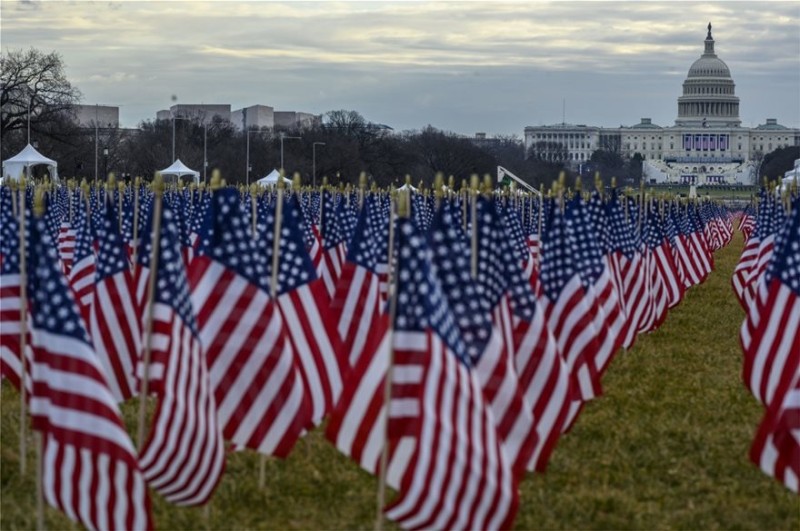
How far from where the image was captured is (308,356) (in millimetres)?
10641

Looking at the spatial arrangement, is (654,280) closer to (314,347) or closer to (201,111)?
(314,347)

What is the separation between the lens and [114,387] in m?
11.5

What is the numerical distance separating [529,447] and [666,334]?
12.8 m

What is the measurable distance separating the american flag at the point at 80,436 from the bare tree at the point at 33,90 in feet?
229

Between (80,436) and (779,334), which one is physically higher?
(779,334)

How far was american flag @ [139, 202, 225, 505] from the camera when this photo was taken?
29.5 feet

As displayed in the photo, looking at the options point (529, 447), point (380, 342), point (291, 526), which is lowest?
point (291, 526)

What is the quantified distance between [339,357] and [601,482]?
80.6 inches

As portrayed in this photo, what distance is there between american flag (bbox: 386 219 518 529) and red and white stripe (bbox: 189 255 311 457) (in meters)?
1.92

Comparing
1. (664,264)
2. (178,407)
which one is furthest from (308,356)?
(664,264)

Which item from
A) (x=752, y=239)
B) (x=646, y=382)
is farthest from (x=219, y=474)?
(x=752, y=239)

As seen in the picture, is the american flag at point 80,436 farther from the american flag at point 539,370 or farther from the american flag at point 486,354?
the american flag at point 539,370

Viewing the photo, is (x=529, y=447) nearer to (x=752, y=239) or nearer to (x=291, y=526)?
(x=291, y=526)

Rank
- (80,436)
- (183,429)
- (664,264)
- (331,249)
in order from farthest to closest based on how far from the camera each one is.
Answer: (664,264), (331,249), (183,429), (80,436)
